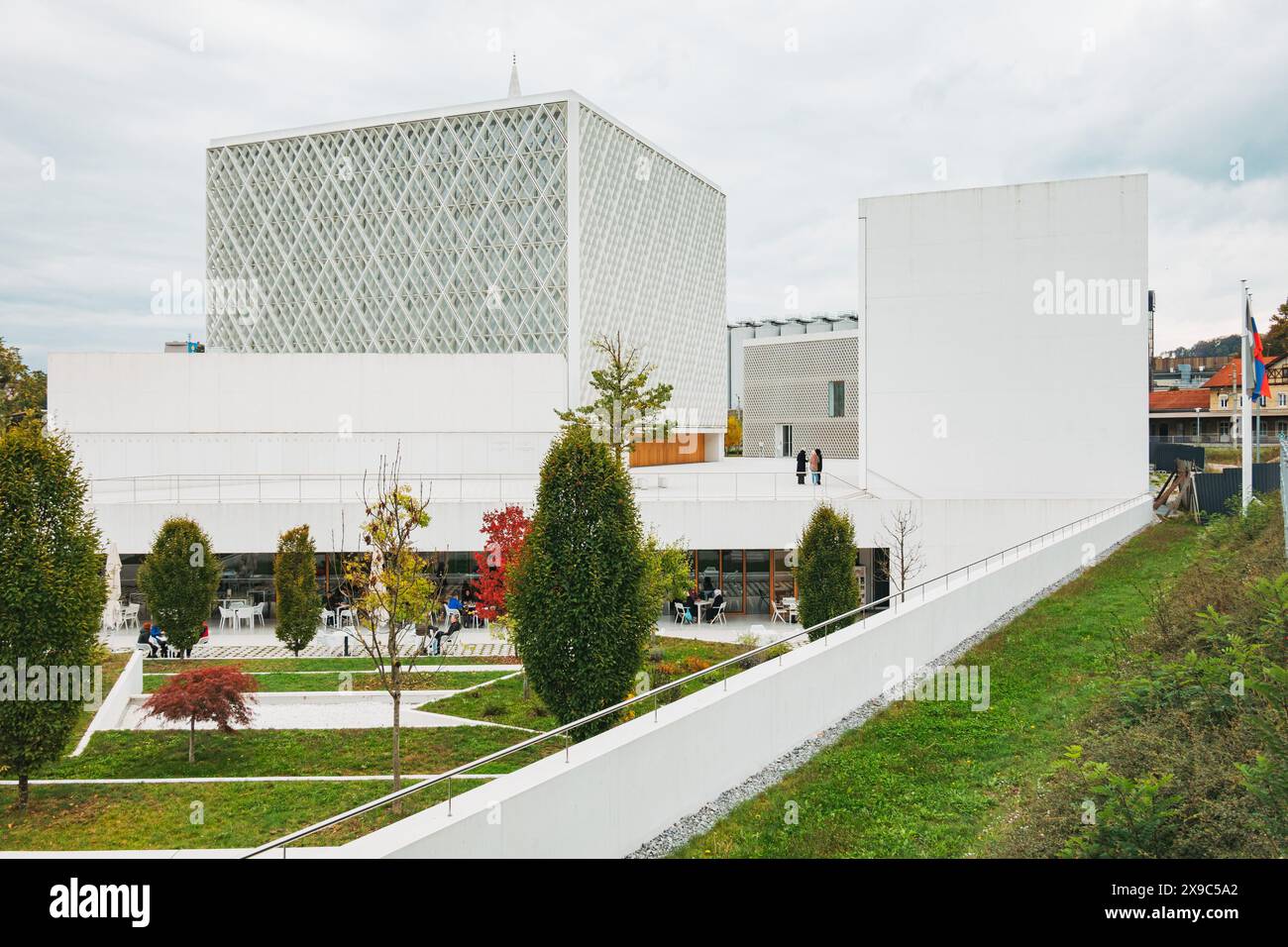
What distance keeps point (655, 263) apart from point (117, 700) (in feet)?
126

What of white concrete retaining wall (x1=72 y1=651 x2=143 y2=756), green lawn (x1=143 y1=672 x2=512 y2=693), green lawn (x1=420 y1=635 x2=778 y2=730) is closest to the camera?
white concrete retaining wall (x1=72 y1=651 x2=143 y2=756)

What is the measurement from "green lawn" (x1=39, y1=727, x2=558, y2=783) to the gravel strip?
2378mm

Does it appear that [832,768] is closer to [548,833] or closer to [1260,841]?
[548,833]

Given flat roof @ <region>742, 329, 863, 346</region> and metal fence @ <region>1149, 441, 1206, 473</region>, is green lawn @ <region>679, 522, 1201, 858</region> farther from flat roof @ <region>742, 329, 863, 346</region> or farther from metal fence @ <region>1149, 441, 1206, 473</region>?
flat roof @ <region>742, 329, 863, 346</region>

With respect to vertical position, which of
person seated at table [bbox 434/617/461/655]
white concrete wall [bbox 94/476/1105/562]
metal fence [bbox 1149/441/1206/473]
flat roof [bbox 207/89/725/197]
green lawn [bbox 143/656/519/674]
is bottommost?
green lawn [bbox 143/656/519/674]

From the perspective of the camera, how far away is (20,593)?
29.6 ft

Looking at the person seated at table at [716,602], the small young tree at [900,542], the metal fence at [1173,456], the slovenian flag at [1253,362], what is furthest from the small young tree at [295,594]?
the metal fence at [1173,456]

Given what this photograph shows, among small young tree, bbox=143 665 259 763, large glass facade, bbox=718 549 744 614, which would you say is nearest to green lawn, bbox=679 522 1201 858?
small young tree, bbox=143 665 259 763

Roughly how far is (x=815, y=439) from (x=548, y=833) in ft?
181

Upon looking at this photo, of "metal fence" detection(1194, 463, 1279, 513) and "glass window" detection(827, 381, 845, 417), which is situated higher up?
"glass window" detection(827, 381, 845, 417)

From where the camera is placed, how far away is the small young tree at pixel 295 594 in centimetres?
1733

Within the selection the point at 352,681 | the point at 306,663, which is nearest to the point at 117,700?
the point at 352,681

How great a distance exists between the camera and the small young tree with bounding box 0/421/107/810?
29.6ft
